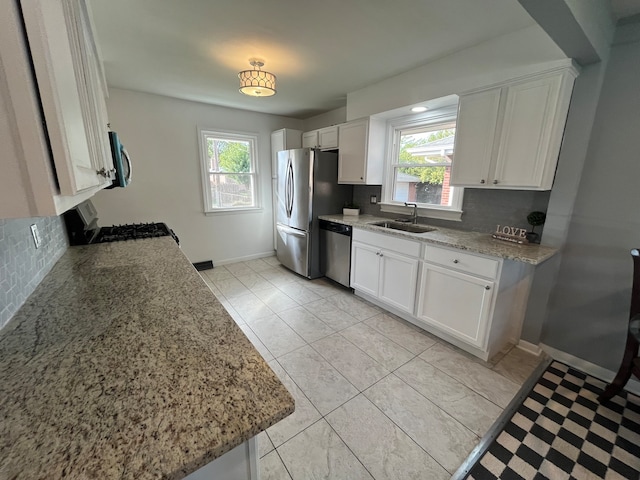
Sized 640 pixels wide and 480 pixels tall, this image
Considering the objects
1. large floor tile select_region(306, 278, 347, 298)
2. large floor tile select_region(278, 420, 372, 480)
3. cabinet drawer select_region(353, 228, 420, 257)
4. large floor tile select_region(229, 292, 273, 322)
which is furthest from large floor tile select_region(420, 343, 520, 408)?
large floor tile select_region(229, 292, 273, 322)

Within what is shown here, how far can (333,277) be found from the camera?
3512 mm

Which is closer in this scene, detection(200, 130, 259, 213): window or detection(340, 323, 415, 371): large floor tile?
detection(340, 323, 415, 371): large floor tile

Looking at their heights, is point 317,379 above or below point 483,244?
below

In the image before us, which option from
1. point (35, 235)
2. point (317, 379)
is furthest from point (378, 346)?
point (35, 235)

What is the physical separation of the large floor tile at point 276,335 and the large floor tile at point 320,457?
75 centimetres

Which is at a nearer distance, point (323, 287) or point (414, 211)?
point (414, 211)

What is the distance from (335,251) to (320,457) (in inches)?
90.1

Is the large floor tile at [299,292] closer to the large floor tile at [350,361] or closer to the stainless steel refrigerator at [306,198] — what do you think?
Answer: the stainless steel refrigerator at [306,198]

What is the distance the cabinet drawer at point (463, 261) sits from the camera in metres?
1.91

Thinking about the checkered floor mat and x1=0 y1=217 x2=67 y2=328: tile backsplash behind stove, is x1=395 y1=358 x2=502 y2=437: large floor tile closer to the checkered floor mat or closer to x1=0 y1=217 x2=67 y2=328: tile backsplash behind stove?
the checkered floor mat

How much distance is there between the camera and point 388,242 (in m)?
2.64

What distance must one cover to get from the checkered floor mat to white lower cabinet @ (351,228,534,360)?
0.48m

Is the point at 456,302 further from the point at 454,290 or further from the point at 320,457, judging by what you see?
the point at 320,457

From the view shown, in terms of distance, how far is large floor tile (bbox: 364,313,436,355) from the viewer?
229cm
